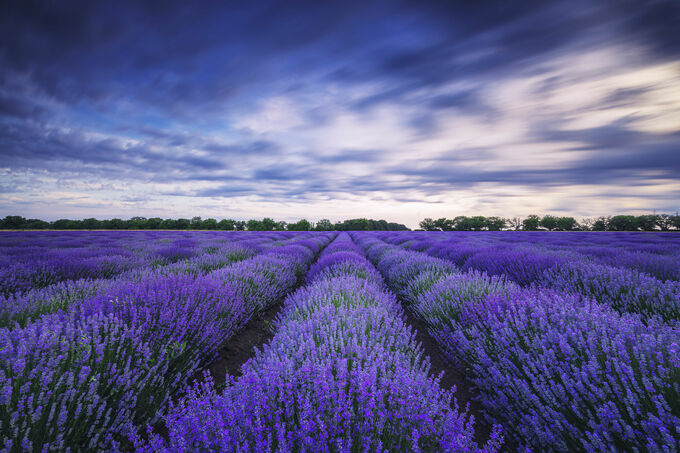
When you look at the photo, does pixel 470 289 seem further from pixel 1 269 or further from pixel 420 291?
pixel 1 269

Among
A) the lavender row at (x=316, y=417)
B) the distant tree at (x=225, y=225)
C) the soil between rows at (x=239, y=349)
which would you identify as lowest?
the soil between rows at (x=239, y=349)

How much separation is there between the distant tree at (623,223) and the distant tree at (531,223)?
339 inches

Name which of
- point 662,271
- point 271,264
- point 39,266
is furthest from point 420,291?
point 39,266

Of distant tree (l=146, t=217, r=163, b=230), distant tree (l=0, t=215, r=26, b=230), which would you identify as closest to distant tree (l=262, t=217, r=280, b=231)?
distant tree (l=146, t=217, r=163, b=230)

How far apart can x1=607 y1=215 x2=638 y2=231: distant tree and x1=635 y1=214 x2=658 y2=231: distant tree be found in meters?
0.32

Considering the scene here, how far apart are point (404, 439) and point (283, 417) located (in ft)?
1.87

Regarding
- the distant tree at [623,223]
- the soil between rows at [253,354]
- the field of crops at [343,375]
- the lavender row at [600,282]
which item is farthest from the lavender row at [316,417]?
the distant tree at [623,223]

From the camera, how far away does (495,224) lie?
4431 cm

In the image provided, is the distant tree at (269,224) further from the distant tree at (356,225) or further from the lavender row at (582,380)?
the lavender row at (582,380)

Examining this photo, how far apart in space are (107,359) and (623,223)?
48.0 meters

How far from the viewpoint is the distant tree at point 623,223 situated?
31862 mm

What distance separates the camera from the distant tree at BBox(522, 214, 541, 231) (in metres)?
42.1

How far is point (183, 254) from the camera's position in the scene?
284 inches

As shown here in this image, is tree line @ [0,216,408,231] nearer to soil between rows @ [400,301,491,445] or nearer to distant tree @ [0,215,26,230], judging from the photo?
distant tree @ [0,215,26,230]
